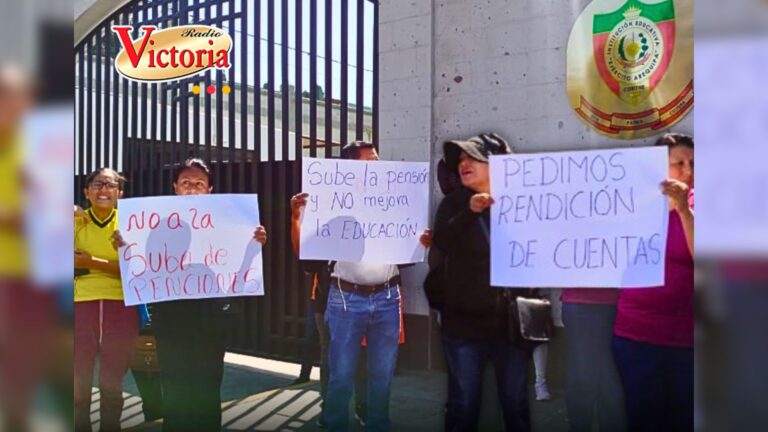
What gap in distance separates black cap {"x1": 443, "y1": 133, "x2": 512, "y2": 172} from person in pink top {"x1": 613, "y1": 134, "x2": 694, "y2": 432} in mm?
716

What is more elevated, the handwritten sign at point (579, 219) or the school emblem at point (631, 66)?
the school emblem at point (631, 66)

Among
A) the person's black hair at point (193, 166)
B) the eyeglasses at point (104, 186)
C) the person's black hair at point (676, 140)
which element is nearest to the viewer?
the person's black hair at point (676, 140)

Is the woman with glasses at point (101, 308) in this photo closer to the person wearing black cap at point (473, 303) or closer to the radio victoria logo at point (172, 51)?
the radio victoria logo at point (172, 51)

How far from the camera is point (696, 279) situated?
2.66 metres

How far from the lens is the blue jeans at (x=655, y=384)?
274 cm

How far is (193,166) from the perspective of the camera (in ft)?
11.1

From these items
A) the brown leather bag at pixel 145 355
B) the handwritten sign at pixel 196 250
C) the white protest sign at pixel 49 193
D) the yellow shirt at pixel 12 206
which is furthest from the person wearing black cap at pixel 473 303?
the yellow shirt at pixel 12 206

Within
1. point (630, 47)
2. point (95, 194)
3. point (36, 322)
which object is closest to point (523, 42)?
point (630, 47)

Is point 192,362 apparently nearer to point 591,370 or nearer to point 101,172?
point 101,172

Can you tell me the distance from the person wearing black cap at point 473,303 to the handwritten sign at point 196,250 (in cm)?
102

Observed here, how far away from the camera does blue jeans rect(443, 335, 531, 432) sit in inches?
116

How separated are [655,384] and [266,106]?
2.38 m

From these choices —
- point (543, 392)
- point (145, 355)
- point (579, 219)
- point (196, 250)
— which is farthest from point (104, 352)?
point (579, 219)

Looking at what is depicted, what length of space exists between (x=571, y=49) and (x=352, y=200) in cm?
126
